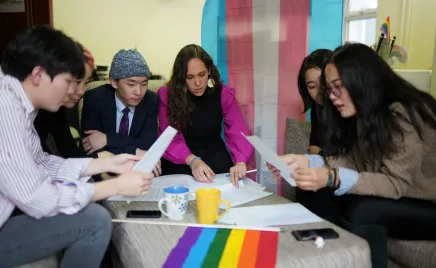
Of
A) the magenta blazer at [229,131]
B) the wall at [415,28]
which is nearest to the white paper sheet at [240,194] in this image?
the magenta blazer at [229,131]

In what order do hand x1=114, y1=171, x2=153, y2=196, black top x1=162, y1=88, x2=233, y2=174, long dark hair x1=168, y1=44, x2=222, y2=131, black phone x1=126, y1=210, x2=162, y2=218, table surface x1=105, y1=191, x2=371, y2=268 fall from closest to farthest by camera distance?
table surface x1=105, y1=191, x2=371, y2=268 → hand x1=114, y1=171, x2=153, y2=196 → black phone x1=126, y1=210, x2=162, y2=218 → long dark hair x1=168, y1=44, x2=222, y2=131 → black top x1=162, y1=88, x2=233, y2=174

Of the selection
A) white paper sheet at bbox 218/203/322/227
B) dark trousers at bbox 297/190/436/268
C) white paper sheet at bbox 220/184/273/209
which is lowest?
dark trousers at bbox 297/190/436/268

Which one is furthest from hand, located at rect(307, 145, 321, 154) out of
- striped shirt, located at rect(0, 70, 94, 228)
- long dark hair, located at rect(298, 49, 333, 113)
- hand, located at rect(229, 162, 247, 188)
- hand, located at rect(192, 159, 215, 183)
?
striped shirt, located at rect(0, 70, 94, 228)

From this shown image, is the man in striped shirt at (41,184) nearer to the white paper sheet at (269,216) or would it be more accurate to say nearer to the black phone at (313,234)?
the white paper sheet at (269,216)

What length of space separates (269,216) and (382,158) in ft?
1.47

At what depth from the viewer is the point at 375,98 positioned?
4.24 ft

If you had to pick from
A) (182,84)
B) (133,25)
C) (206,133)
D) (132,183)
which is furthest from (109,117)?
(133,25)

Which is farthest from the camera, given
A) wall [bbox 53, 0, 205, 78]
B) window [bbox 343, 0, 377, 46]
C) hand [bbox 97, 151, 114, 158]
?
window [bbox 343, 0, 377, 46]

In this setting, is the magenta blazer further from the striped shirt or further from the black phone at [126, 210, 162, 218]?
the striped shirt

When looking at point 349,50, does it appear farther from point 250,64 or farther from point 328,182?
point 250,64

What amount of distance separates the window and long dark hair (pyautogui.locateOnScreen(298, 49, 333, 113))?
2.57 meters

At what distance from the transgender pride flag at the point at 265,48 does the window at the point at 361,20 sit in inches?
100

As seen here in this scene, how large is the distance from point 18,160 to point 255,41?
4.32 feet

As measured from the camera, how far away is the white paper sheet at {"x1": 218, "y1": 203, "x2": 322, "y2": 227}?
1.09 m
